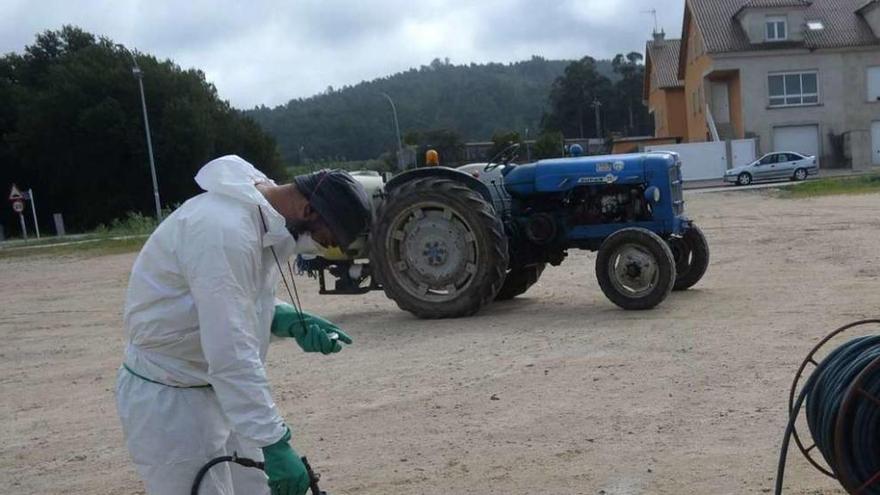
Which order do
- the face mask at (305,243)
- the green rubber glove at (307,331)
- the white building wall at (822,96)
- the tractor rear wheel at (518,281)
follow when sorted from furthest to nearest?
the white building wall at (822,96) < the tractor rear wheel at (518,281) < the green rubber glove at (307,331) < the face mask at (305,243)

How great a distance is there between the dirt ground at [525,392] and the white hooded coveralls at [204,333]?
87.8 inches

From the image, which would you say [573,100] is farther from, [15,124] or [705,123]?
[15,124]

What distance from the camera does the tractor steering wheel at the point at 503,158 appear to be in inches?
→ 479

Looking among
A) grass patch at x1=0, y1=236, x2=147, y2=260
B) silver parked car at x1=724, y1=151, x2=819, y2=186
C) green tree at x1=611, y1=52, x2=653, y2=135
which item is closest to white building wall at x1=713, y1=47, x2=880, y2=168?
silver parked car at x1=724, y1=151, x2=819, y2=186

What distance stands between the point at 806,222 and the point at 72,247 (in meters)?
25.4

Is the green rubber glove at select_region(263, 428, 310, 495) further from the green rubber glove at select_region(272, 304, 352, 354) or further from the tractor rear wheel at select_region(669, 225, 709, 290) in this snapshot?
the tractor rear wheel at select_region(669, 225, 709, 290)

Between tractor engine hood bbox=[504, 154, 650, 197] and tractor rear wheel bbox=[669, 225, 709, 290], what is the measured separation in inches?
43.9

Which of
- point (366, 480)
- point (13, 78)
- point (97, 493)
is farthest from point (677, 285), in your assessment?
point (13, 78)

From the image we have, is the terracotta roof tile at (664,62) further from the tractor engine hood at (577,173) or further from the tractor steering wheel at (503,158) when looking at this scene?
the tractor engine hood at (577,173)

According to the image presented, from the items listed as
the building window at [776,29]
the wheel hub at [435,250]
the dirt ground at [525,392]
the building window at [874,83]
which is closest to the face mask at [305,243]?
the dirt ground at [525,392]

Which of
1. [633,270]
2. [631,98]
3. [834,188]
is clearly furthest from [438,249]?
[631,98]

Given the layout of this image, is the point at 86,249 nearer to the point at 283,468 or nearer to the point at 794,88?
the point at 283,468

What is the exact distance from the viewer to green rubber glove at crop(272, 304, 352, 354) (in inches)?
149

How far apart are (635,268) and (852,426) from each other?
7.04 metres
